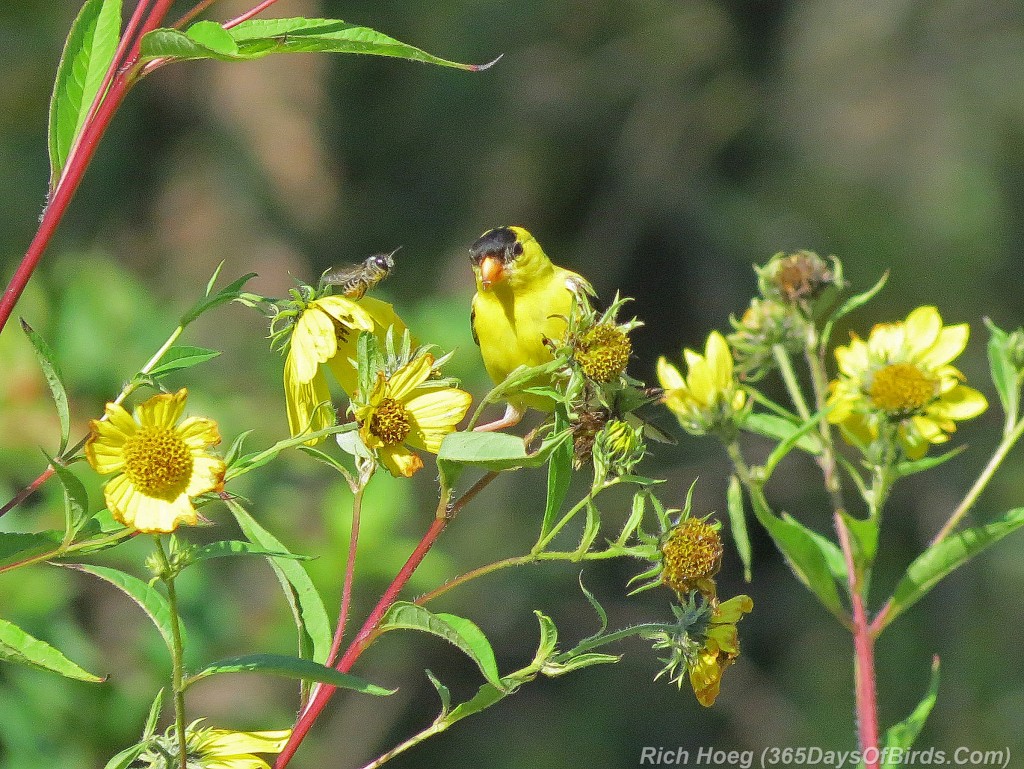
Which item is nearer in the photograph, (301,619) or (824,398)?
(301,619)

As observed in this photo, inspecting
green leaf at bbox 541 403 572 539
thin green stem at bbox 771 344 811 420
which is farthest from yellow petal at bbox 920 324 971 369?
green leaf at bbox 541 403 572 539

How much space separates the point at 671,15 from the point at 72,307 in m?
4.53

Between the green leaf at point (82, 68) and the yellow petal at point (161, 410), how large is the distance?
19 cm

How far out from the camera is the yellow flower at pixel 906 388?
0.91 meters

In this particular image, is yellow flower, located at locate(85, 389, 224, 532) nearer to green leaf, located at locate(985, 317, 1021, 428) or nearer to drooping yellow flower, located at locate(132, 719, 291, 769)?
drooping yellow flower, located at locate(132, 719, 291, 769)

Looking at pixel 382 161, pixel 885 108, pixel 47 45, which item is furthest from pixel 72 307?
pixel 885 108

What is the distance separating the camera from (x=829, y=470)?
2.93ft

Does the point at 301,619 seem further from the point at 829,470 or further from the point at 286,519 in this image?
→ the point at 286,519

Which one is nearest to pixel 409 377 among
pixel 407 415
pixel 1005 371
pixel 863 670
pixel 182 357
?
pixel 407 415

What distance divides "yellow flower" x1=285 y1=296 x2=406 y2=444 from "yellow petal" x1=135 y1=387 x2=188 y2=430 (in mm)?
137

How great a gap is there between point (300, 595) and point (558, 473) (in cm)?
20

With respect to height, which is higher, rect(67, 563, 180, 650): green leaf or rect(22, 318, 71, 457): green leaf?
rect(22, 318, 71, 457): green leaf

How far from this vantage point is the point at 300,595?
2.72 feet

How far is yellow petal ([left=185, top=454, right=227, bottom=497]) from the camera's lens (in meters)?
0.69
